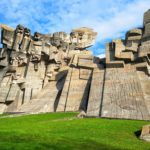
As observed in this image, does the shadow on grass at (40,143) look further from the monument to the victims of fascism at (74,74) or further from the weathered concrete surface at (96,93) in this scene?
the weathered concrete surface at (96,93)

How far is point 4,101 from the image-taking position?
32250 mm

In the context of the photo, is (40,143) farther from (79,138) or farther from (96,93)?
(96,93)

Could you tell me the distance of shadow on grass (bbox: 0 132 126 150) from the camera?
10.5 m

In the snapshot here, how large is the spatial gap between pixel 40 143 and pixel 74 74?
1878 centimetres

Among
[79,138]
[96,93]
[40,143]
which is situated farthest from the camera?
[96,93]

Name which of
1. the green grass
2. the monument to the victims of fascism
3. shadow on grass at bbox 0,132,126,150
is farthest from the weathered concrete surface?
shadow on grass at bbox 0,132,126,150

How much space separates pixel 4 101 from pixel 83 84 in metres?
8.11

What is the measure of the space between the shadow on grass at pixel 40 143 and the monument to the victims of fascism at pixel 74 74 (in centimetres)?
1000

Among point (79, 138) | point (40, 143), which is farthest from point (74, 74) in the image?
point (40, 143)

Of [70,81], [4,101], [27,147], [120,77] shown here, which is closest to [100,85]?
[120,77]

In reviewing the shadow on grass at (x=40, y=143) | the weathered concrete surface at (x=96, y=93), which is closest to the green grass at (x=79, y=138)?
the shadow on grass at (x=40, y=143)

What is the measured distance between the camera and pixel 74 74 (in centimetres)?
2995

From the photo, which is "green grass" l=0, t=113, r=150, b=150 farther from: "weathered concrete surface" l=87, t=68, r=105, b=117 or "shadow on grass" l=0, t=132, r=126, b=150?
"weathered concrete surface" l=87, t=68, r=105, b=117

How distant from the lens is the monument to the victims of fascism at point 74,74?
24.3m
